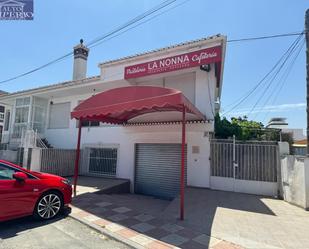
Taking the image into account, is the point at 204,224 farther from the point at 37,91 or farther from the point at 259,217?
the point at 37,91

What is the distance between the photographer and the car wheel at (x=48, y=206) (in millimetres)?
5623

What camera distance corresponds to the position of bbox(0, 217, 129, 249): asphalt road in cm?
445

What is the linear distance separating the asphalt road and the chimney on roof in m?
12.4

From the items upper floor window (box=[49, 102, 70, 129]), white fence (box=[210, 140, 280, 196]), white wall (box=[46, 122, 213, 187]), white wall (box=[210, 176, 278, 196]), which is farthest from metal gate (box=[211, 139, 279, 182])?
upper floor window (box=[49, 102, 70, 129])

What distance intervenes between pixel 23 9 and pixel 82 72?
220 inches

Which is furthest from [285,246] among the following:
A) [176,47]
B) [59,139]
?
[59,139]

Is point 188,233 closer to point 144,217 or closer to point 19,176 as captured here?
point 144,217

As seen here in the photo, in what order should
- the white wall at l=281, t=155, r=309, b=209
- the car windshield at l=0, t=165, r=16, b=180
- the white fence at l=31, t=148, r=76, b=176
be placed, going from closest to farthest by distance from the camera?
1. the car windshield at l=0, t=165, r=16, b=180
2. the white wall at l=281, t=155, r=309, b=209
3. the white fence at l=31, t=148, r=76, b=176

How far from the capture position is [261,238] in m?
4.96

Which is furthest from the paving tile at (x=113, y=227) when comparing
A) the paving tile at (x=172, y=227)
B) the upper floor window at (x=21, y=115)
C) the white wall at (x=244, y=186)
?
the upper floor window at (x=21, y=115)

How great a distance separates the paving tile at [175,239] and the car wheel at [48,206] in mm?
2972

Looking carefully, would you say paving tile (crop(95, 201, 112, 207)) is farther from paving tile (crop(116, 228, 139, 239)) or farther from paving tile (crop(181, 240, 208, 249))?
paving tile (crop(181, 240, 208, 249))

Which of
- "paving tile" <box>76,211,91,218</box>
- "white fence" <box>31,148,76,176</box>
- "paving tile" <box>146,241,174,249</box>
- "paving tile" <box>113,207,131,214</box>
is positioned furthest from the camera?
"white fence" <box>31,148,76,176</box>

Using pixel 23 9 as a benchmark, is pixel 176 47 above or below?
below
